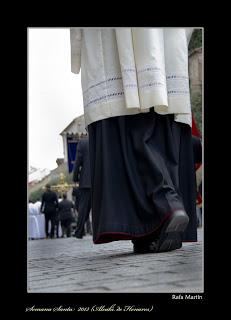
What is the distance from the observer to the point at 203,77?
3061 millimetres

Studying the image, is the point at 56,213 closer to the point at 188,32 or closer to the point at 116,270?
the point at 116,270

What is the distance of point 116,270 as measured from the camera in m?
3.21

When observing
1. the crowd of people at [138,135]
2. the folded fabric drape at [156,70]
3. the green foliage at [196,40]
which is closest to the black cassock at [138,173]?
the crowd of people at [138,135]

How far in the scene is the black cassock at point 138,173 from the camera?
3.62 meters

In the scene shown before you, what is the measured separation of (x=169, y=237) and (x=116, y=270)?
482 millimetres

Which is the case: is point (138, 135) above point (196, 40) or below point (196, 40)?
below

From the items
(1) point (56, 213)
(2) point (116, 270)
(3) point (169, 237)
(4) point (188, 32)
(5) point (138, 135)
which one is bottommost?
(2) point (116, 270)

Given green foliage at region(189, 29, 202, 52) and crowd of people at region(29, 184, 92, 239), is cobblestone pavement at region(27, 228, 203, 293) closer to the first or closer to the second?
crowd of people at region(29, 184, 92, 239)

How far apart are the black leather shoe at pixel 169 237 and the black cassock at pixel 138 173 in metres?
0.06

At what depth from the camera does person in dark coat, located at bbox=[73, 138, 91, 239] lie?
3789 millimetres

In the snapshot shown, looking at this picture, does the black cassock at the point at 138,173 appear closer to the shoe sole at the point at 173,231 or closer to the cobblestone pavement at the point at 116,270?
the shoe sole at the point at 173,231

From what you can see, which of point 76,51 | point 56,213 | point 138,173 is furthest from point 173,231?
point 76,51
